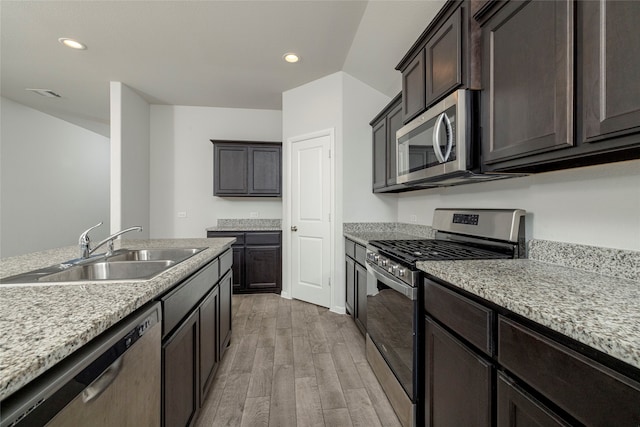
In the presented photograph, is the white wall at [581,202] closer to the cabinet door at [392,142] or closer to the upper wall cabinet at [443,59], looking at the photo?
the upper wall cabinet at [443,59]

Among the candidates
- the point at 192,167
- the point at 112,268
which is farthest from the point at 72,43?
the point at 112,268

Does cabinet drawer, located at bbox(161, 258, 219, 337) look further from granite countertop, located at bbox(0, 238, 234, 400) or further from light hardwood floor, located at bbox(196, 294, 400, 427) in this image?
light hardwood floor, located at bbox(196, 294, 400, 427)

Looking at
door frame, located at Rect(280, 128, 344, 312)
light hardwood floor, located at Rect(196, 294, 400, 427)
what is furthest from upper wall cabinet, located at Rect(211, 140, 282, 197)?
light hardwood floor, located at Rect(196, 294, 400, 427)

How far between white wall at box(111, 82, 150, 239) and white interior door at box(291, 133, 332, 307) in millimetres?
2224

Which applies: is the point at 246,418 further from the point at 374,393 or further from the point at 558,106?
the point at 558,106

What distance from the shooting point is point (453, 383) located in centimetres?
111

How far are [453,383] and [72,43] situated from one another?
13.7ft

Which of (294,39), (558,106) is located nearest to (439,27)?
(558,106)

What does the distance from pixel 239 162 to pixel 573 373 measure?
4.07 metres

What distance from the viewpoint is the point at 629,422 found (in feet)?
1.82

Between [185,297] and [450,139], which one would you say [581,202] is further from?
[185,297]

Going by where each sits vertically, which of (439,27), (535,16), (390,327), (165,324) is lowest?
(390,327)

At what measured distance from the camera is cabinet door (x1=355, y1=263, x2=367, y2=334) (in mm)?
2348

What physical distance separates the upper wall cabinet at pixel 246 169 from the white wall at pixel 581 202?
9.89 ft
